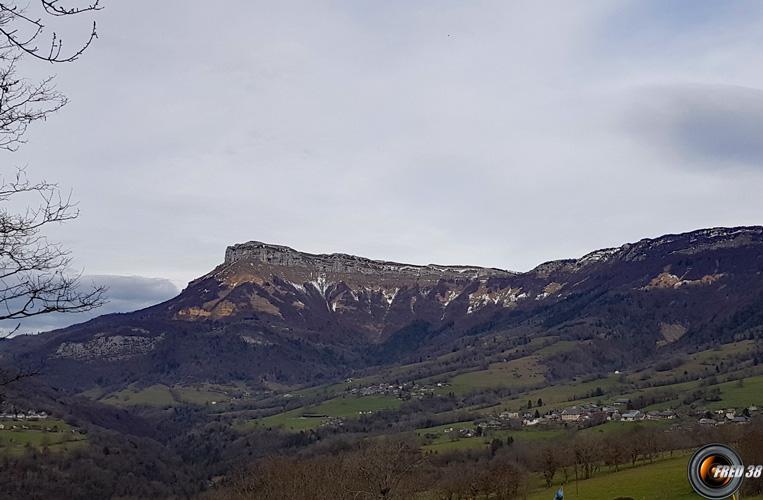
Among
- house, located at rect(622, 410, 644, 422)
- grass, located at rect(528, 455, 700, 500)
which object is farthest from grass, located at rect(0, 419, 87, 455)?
house, located at rect(622, 410, 644, 422)

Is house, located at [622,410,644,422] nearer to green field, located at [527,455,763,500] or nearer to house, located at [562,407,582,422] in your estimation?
house, located at [562,407,582,422]

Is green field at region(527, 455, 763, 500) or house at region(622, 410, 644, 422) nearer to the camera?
green field at region(527, 455, 763, 500)

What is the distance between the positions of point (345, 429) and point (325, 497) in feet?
441

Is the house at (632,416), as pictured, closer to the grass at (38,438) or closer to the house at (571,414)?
the house at (571,414)

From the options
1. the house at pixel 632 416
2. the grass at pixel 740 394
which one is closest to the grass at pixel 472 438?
the house at pixel 632 416

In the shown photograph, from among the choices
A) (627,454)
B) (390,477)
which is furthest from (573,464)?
(390,477)

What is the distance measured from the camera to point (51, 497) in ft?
390

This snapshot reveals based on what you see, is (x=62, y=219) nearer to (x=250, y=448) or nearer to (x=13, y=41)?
(x=13, y=41)
